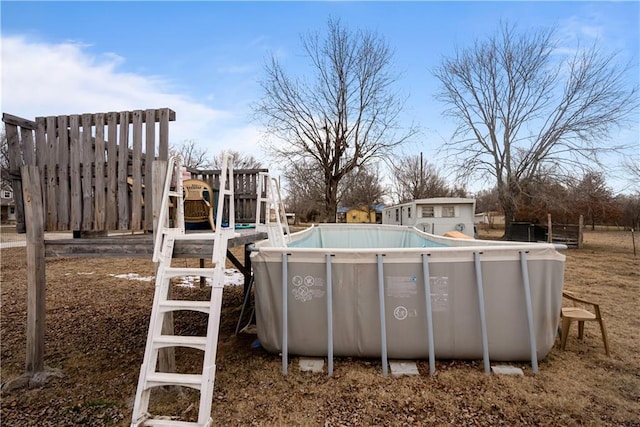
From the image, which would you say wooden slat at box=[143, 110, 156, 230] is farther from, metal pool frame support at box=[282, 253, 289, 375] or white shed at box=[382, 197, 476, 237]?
white shed at box=[382, 197, 476, 237]

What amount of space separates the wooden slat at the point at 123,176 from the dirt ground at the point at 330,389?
62.9 inches

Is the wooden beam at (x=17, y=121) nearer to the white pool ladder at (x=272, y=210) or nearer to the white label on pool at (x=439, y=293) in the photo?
the white pool ladder at (x=272, y=210)

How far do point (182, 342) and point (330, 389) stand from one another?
4.59 ft

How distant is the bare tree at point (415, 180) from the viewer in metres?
26.2

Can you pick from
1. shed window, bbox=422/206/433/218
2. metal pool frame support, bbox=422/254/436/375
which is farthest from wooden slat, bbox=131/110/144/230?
shed window, bbox=422/206/433/218

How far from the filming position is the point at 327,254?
326 cm

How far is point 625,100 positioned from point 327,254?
60.0 feet

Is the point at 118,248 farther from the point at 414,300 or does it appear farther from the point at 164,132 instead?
the point at 414,300

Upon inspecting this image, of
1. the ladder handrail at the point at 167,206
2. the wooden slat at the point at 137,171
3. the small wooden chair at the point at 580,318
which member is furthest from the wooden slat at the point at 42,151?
the small wooden chair at the point at 580,318

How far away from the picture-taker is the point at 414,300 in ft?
10.6

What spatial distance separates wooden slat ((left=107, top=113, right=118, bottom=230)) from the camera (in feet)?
10.0

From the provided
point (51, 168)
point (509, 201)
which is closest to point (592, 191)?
point (509, 201)

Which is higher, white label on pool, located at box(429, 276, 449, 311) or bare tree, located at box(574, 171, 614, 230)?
bare tree, located at box(574, 171, 614, 230)

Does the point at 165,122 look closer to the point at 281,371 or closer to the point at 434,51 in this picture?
the point at 281,371
